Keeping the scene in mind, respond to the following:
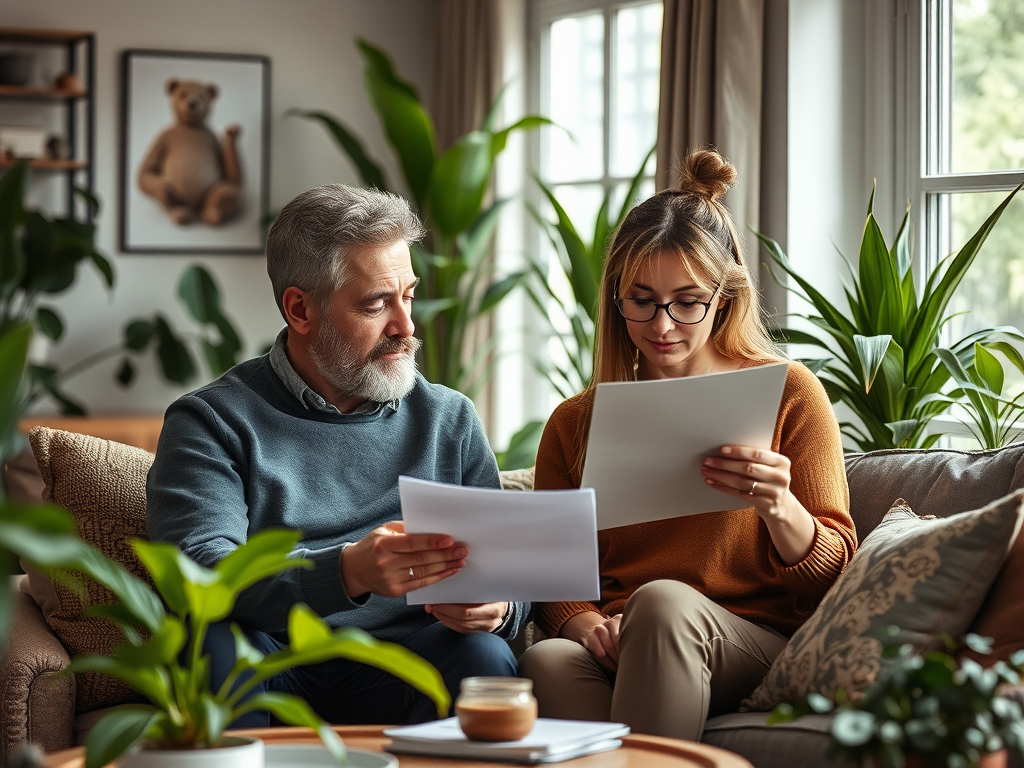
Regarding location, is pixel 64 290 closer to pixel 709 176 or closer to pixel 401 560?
pixel 709 176

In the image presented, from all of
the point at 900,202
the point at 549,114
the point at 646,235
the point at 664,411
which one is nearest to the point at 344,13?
the point at 549,114

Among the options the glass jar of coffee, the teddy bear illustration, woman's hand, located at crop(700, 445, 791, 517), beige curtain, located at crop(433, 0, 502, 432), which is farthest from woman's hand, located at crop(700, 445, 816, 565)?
the teddy bear illustration

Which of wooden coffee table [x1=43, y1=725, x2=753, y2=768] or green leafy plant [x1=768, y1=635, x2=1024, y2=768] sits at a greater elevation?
green leafy plant [x1=768, y1=635, x2=1024, y2=768]

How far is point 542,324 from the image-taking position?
4.71 meters

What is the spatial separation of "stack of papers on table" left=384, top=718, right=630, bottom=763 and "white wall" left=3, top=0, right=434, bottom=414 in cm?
346

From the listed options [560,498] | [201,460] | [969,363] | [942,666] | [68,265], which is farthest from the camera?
[68,265]

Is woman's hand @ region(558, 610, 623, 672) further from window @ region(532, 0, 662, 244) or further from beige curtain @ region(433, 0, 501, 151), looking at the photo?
beige curtain @ region(433, 0, 501, 151)

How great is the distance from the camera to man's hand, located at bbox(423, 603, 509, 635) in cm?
196

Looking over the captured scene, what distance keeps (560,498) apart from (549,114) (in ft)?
10.5

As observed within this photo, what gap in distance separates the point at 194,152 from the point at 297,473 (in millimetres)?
2923

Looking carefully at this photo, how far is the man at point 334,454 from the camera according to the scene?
1961 millimetres

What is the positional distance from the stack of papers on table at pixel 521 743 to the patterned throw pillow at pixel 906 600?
388 millimetres

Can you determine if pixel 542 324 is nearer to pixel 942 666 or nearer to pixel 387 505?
pixel 387 505

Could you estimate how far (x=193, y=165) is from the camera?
4750 millimetres
